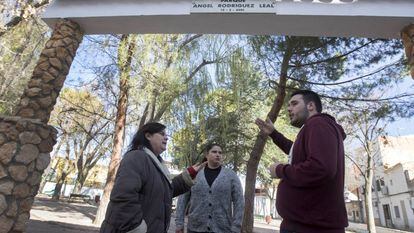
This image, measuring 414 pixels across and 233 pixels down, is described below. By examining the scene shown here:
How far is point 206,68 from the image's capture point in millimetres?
8773

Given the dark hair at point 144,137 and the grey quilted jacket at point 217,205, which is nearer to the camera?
the dark hair at point 144,137

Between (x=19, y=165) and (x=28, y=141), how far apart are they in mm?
275

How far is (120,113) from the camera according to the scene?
942 cm

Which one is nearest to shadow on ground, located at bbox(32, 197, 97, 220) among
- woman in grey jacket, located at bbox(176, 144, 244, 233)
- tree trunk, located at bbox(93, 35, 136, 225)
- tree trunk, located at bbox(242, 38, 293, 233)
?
tree trunk, located at bbox(93, 35, 136, 225)

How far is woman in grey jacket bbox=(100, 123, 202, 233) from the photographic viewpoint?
2.04 m

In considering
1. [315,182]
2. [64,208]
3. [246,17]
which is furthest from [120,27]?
[64,208]

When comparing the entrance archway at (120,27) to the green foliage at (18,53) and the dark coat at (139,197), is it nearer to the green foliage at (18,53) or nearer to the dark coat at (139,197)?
the dark coat at (139,197)

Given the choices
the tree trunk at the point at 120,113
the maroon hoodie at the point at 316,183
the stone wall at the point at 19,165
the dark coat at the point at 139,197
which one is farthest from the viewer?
the tree trunk at the point at 120,113

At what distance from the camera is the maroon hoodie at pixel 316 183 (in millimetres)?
1874

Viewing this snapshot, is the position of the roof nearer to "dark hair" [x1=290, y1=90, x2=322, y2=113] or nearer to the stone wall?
the stone wall

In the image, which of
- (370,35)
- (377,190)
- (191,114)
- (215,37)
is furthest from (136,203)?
(377,190)

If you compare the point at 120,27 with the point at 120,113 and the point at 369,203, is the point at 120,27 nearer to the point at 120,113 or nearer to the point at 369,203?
the point at 120,113

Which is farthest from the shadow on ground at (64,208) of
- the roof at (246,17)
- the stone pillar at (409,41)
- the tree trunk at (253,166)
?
the stone pillar at (409,41)

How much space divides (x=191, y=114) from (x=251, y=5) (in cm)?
483
